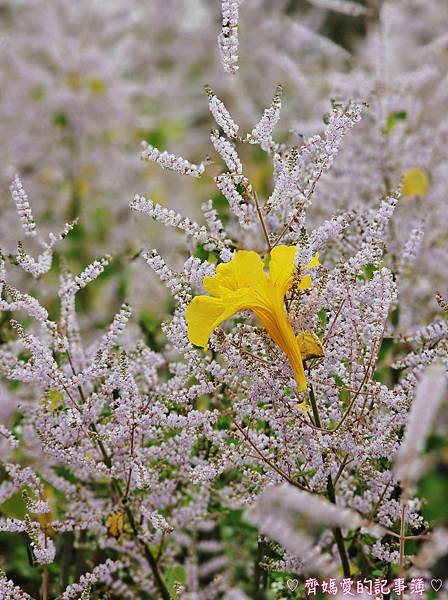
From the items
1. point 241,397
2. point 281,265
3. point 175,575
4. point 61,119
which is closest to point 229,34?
point 281,265

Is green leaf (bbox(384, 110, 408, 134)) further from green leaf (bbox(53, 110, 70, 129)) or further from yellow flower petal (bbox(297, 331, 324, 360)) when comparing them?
green leaf (bbox(53, 110, 70, 129))

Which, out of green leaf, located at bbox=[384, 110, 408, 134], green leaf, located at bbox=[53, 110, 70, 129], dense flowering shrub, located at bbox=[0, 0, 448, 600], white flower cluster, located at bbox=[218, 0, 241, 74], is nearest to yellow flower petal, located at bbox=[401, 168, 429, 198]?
green leaf, located at bbox=[384, 110, 408, 134]

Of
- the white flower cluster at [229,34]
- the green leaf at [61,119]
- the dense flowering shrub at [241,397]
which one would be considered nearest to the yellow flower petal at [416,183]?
the dense flowering shrub at [241,397]

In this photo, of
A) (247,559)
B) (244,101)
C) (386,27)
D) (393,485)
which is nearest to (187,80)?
(244,101)

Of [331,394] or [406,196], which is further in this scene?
[406,196]

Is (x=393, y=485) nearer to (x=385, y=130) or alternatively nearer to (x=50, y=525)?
(x=50, y=525)

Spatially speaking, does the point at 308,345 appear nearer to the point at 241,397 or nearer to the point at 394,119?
the point at 241,397

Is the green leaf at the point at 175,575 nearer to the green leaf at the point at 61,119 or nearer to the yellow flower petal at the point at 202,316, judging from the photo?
the yellow flower petal at the point at 202,316
